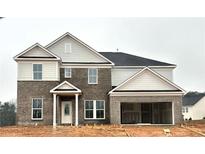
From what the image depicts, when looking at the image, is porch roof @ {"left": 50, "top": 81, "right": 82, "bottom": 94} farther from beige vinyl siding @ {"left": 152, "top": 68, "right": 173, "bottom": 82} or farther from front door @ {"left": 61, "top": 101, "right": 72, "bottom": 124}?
beige vinyl siding @ {"left": 152, "top": 68, "right": 173, "bottom": 82}

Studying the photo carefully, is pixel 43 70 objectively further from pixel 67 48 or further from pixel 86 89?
pixel 86 89

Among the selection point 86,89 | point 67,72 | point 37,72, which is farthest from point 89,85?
point 37,72

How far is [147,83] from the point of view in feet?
58.6

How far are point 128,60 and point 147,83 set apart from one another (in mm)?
1255

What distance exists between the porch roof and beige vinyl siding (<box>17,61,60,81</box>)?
414 millimetres

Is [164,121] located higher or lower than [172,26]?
lower

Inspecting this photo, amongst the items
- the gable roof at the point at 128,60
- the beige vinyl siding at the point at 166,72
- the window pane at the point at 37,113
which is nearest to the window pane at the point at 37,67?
the window pane at the point at 37,113

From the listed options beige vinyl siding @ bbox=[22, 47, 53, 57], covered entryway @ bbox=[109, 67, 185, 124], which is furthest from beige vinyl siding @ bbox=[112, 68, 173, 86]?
beige vinyl siding @ bbox=[22, 47, 53, 57]

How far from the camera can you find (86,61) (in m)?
19.1

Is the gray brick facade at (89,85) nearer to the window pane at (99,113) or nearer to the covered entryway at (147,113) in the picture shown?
the window pane at (99,113)
